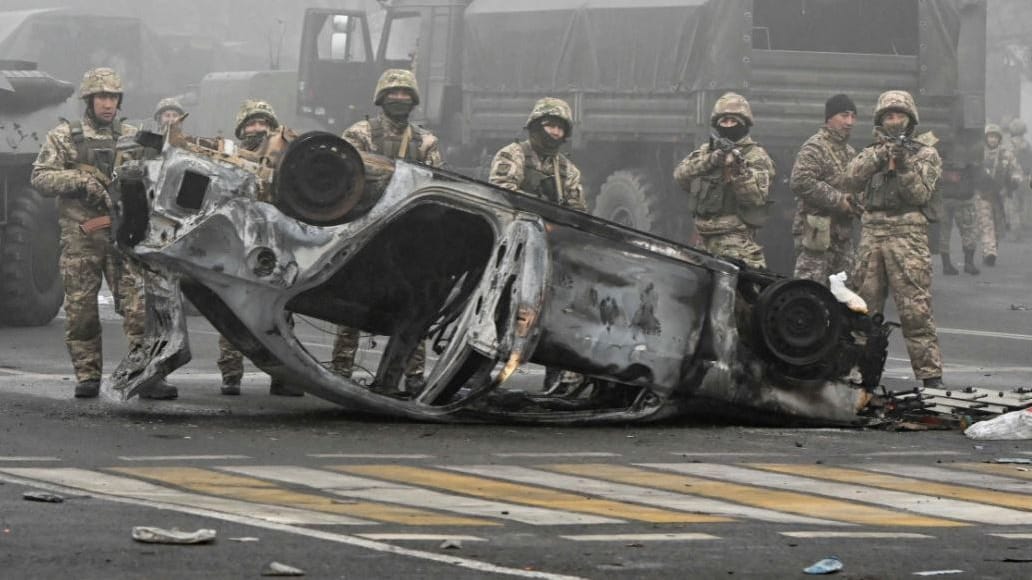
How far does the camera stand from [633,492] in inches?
361

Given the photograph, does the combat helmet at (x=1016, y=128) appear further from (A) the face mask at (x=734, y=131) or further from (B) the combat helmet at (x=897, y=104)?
(A) the face mask at (x=734, y=131)

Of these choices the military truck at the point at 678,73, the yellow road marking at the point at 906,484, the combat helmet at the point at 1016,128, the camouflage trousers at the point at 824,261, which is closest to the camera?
the yellow road marking at the point at 906,484

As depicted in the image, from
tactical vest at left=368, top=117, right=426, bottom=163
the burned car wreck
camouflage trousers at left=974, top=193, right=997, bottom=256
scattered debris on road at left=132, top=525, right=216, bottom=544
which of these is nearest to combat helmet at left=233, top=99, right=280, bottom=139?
tactical vest at left=368, top=117, right=426, bottom=163

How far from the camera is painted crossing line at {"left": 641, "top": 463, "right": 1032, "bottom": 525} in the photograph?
870 cm

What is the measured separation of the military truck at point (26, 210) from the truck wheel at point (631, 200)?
6.61 meters

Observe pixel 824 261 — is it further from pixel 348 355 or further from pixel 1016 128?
pixel 1016 128

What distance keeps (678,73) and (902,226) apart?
359 inches

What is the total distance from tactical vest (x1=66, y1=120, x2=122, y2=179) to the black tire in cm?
1063

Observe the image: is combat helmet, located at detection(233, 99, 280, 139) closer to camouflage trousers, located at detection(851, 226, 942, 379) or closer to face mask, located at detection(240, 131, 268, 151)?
face mask, located at detection(240, 131, 268, 151)

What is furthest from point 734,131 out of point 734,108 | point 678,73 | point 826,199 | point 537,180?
point 678,73

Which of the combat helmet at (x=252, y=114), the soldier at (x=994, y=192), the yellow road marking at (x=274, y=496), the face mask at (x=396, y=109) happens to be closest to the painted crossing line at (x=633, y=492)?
the yellow road marking at (x=274, y=496)

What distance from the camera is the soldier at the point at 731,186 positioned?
14.4 metres

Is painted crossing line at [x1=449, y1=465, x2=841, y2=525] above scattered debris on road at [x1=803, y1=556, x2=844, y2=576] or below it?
below

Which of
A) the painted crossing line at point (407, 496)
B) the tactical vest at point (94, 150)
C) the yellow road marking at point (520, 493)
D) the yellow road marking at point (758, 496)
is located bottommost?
the yellow road marking at point (758, 496)
